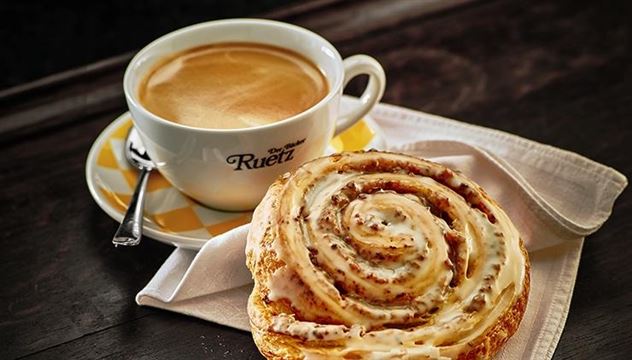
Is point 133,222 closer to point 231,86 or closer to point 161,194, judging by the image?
point 161,194

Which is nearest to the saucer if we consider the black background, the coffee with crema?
the coffee with crema

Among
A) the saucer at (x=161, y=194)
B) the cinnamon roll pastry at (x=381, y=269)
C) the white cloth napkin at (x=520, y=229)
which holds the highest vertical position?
the cinnamon roll pastry at (x=381, y=269)

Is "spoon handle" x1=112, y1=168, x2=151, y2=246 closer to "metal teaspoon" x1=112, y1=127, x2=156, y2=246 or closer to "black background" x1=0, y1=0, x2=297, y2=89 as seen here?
"metal teaspoon" x1=112, y1=127, x2=156, y2=246

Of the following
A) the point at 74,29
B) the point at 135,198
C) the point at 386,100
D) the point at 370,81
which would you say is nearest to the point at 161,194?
the point at 135,198

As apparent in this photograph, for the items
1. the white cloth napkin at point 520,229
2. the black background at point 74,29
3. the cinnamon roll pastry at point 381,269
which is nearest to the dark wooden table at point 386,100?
the white cloth napkin at point 520,229

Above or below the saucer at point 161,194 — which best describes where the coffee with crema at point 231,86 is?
above

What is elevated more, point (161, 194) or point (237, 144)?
point (237, 144)

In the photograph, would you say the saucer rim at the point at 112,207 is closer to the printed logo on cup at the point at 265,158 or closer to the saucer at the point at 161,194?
the saucer at the point at 161,194

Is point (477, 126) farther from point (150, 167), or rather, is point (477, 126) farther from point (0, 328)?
point (0, 328)
